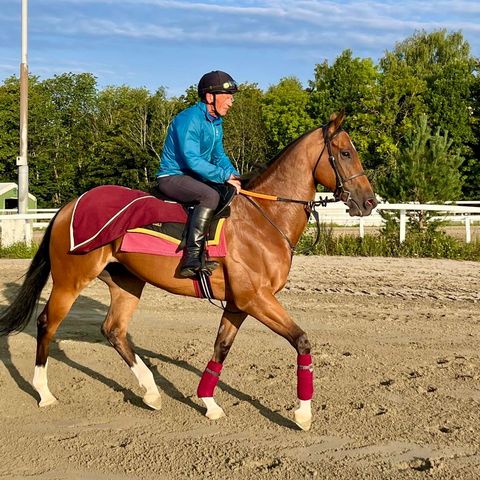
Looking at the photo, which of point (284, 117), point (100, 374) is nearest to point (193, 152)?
point (100, 374)

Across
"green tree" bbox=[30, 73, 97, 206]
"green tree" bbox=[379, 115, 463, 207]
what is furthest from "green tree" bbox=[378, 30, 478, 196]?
"green tree" bbox=[379, 115, 463, 207]


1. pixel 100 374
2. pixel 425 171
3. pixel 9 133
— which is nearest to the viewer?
pixel 100 374

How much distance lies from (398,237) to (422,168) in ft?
6.03

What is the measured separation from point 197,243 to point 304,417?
1562mm

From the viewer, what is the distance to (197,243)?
5.53 m

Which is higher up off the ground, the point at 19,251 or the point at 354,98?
the point at 354,98

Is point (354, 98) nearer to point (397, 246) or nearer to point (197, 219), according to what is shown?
point (397, 246)

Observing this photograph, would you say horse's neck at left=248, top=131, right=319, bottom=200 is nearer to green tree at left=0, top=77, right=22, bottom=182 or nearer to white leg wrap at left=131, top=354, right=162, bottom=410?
white leg wrap at left=131, top=354, right=162, bottom=410

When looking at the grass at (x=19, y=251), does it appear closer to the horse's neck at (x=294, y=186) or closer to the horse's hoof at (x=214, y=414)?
the horse's neck at (x=294, y=186)

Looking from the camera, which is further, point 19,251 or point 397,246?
point 19,251

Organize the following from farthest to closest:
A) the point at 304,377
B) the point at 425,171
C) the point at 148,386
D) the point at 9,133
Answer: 1. the point at 9,133
2. the point at 425,171
3. the point at 148,386
4. the point at 304,377

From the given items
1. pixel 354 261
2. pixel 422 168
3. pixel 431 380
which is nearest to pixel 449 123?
pixel 422 168

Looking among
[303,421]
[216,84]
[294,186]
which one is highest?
[216,84]

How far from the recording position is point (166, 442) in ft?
16.1
